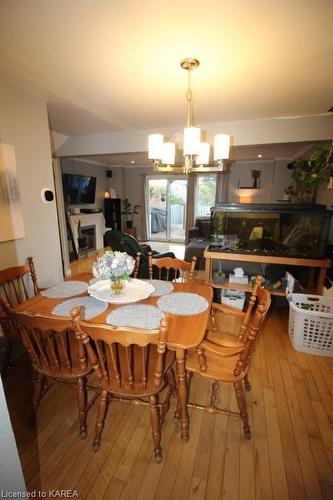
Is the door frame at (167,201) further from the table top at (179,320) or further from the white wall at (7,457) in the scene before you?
the white wall at (7,457)

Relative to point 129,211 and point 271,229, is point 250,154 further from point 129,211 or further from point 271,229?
point 129,211

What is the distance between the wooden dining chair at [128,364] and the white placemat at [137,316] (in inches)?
4.3

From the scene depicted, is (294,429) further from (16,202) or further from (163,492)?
(16,202)

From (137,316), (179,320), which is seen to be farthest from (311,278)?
(137,316)

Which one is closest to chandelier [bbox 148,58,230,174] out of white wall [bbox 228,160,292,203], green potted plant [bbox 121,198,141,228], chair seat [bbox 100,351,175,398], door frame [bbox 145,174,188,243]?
chair seat [bbox 100,351,175,398]

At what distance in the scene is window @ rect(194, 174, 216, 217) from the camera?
6496mm

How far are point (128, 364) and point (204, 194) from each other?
6058 millimetres

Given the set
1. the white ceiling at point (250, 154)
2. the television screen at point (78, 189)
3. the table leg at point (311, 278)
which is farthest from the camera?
the television screen at point (78, 189)

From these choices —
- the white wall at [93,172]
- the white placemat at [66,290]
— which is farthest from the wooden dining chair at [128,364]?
the white wall at [93,172]

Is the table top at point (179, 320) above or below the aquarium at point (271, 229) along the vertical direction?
below

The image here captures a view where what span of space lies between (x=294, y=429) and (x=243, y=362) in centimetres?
65

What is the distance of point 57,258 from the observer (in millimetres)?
2590

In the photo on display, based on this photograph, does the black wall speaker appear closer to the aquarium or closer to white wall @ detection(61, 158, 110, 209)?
the aquarium

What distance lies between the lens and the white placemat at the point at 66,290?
1649 mm
